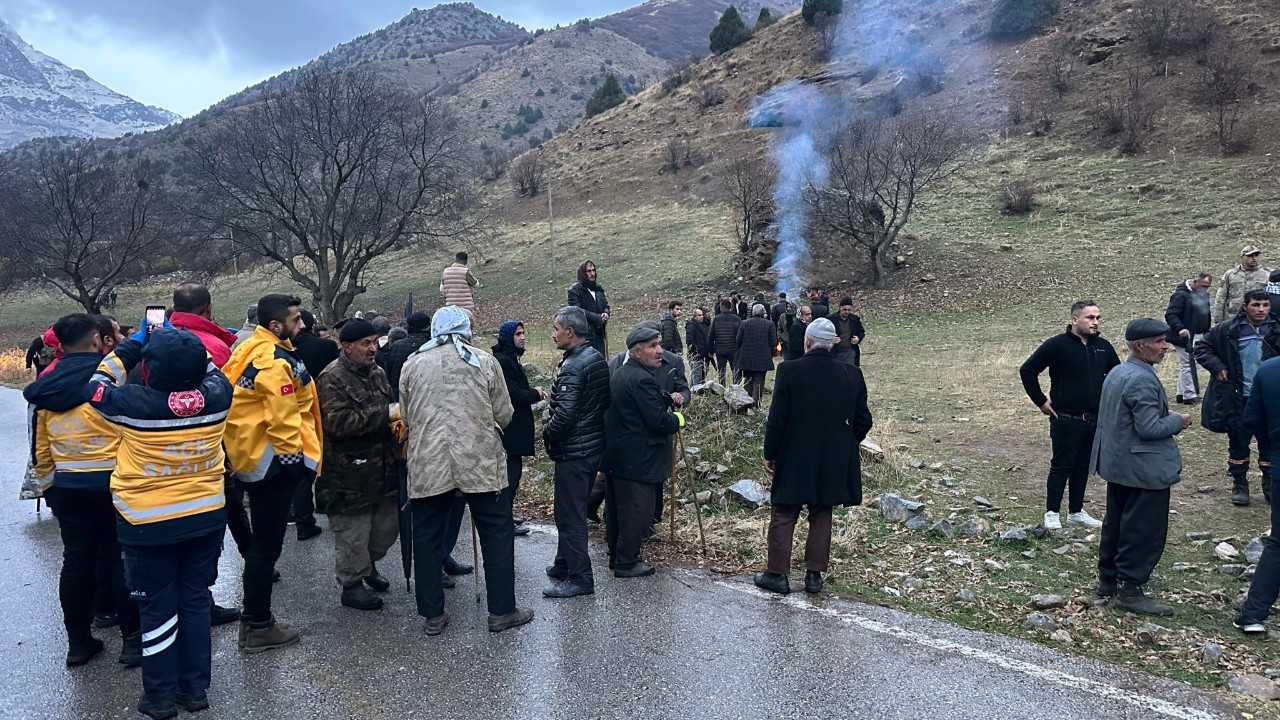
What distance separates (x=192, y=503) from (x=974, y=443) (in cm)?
844

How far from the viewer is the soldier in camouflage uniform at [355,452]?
4.79m

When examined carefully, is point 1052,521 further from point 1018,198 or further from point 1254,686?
point 1018,198

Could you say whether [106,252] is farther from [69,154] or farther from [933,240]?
[933,240]

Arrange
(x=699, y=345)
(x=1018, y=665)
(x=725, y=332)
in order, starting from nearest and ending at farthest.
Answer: (x=1018, y=665), (x=725, y=332), (x=699, y=345)

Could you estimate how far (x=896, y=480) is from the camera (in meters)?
7.55

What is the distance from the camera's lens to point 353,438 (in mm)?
4883

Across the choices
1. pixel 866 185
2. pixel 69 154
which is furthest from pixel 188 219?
pixel 866 185

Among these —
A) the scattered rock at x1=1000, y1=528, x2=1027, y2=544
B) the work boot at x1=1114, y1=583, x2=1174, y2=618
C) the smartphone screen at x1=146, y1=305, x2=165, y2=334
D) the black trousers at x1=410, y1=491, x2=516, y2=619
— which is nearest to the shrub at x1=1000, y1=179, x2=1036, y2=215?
the scattered rock at x1=1000, y1=528, x2=1027, y2=544

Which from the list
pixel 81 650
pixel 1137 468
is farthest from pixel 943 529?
pixel 81 650

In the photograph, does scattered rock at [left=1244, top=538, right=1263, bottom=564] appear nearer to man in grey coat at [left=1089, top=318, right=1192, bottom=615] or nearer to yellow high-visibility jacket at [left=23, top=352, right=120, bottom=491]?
man in grey coat at [left=1089, top=318, right=1192, bottom=615]

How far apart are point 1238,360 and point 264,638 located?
787cm

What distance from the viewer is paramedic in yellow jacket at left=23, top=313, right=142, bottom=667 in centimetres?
412

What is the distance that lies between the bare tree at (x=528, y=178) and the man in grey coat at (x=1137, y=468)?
45772mm

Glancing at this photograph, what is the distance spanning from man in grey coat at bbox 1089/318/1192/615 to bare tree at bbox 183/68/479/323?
24.7m
